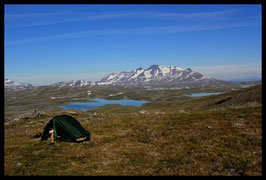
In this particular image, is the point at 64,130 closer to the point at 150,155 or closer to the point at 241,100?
the point at 150,155

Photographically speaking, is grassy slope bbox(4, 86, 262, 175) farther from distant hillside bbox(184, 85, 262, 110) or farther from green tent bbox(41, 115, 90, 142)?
distant hillside bbox(184, 85, 262, 110)

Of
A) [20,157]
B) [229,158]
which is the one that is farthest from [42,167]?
[229,158]

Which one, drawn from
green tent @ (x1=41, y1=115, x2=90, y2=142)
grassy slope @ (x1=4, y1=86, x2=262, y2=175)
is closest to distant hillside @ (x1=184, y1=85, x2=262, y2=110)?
grassy slope @ (x1=4, y1=86, x2=262, y2=175)

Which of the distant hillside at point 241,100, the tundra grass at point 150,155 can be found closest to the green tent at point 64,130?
the tundra grass at point 150,155

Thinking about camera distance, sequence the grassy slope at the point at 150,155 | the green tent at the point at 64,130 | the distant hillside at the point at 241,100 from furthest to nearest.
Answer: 1. the distant hillside at the point at 241,100
2. the green tent at the point at 64,130
3. the grassy slope at the point at 150,155

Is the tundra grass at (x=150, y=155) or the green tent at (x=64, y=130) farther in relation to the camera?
the green tent at (x=64, y=130)

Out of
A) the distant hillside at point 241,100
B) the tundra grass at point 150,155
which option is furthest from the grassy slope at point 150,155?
the distant hillside at point 241,100

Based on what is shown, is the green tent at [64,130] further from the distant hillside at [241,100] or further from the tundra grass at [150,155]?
the distant hillside at [241,100]

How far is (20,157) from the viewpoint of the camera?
19.8 metres

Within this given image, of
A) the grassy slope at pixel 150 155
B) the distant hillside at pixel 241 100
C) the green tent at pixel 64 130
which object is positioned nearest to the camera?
the grassy slope at pixel 150 155

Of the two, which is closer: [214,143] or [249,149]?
[249,149]

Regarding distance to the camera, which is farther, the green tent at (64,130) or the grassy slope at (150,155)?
the green tent at (64,130)
